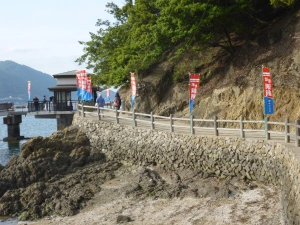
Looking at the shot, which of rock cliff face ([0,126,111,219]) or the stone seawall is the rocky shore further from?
the stone seawall

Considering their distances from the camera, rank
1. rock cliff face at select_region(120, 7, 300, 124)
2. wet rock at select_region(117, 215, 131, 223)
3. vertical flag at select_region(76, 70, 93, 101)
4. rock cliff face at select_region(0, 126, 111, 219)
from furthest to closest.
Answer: vertical flag at select_region(76, 70, 93, 101)
rock cliff face at select_region(120, 7, 300, 124)
rock cliff face at select_region(0, 126, 111, 219)
wet rock at select_region(117, 215, 131, 223)

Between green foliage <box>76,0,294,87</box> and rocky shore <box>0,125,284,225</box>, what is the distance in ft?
27.2

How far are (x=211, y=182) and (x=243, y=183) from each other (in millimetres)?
1612

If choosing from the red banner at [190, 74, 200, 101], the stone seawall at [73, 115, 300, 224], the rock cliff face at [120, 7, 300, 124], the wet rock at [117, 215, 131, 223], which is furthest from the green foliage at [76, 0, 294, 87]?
the wet rock at [117, 215, 131, 223]

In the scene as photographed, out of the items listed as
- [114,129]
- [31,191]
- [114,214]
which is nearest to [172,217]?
[114,214]

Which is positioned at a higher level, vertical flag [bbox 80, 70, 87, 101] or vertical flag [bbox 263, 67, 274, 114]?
vertical flag [bbox 80, 70, 87, 101]

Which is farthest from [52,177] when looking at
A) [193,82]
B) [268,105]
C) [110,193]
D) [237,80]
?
[268,105]

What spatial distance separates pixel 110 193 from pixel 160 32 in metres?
12.8

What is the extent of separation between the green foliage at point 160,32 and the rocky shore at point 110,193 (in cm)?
829

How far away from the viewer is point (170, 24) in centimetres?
3027

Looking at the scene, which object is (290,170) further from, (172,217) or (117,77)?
(117,77)

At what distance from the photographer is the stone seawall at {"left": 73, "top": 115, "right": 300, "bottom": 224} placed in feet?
54.7

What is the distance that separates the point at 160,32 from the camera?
104 feet

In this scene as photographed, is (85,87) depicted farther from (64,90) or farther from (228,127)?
(228,127)
